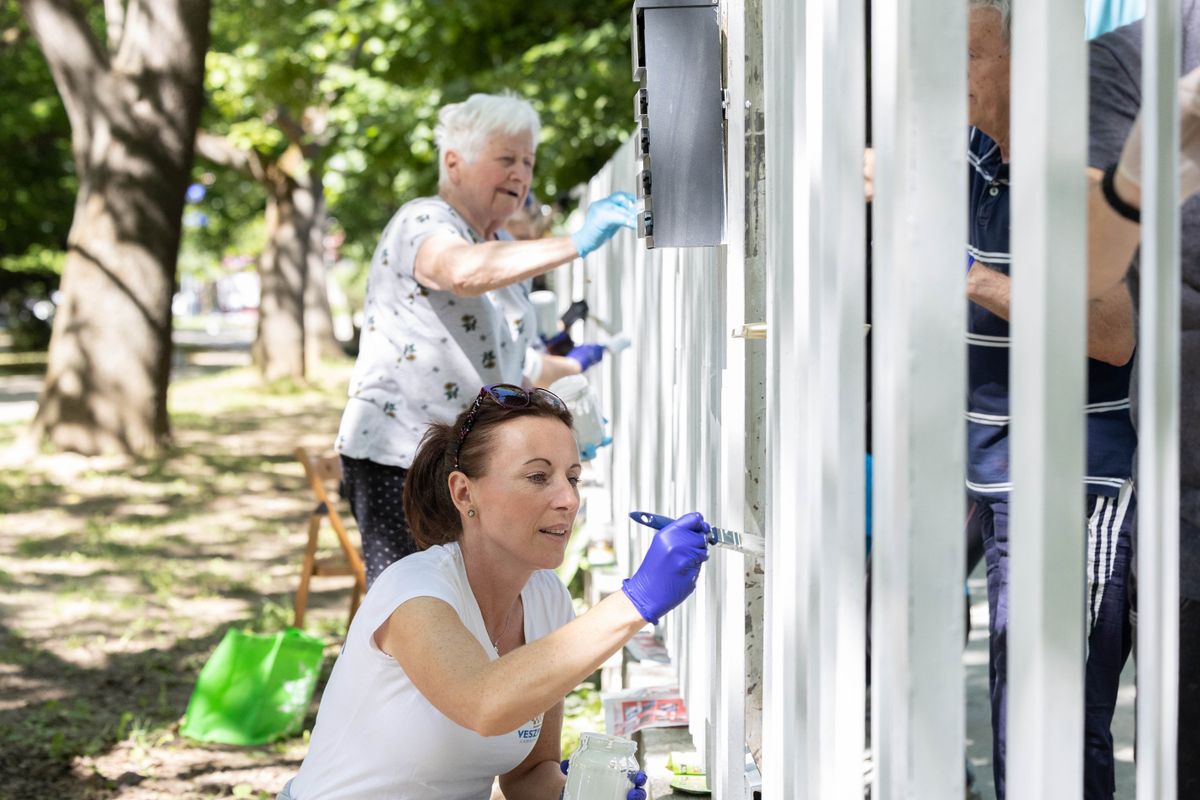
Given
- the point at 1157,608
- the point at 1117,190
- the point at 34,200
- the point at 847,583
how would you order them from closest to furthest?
the point at 1157,608 → the point at 1117,190 → the point at 847,583 → the point at 34,200

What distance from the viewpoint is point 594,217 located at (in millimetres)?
3703

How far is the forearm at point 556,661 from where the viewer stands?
7.13ft

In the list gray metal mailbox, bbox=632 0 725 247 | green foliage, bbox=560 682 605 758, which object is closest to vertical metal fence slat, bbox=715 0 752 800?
gray metal mailbox, bbox=632 0 725 247

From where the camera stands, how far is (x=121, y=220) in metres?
11.8

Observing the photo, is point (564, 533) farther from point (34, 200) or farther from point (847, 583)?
point (34, 200)

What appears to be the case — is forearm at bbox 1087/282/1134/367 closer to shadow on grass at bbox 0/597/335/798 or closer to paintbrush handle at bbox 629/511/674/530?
paintbrush handle at bbox 629/511/674/530

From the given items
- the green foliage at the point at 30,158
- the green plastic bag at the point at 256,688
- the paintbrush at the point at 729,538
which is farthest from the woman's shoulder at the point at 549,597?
the green foliage at the point at 30,158

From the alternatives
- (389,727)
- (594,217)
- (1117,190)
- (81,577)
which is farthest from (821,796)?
(81,577)

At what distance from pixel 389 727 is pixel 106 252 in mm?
10084

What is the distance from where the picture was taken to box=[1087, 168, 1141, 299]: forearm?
156 cm

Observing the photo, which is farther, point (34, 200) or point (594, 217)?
point (34, 200)

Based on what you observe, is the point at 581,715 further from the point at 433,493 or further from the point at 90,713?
the point at 433,493

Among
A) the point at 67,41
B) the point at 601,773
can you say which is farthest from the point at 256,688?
the point at 67,41

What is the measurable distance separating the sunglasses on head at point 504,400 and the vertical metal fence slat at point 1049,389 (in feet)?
4.82
